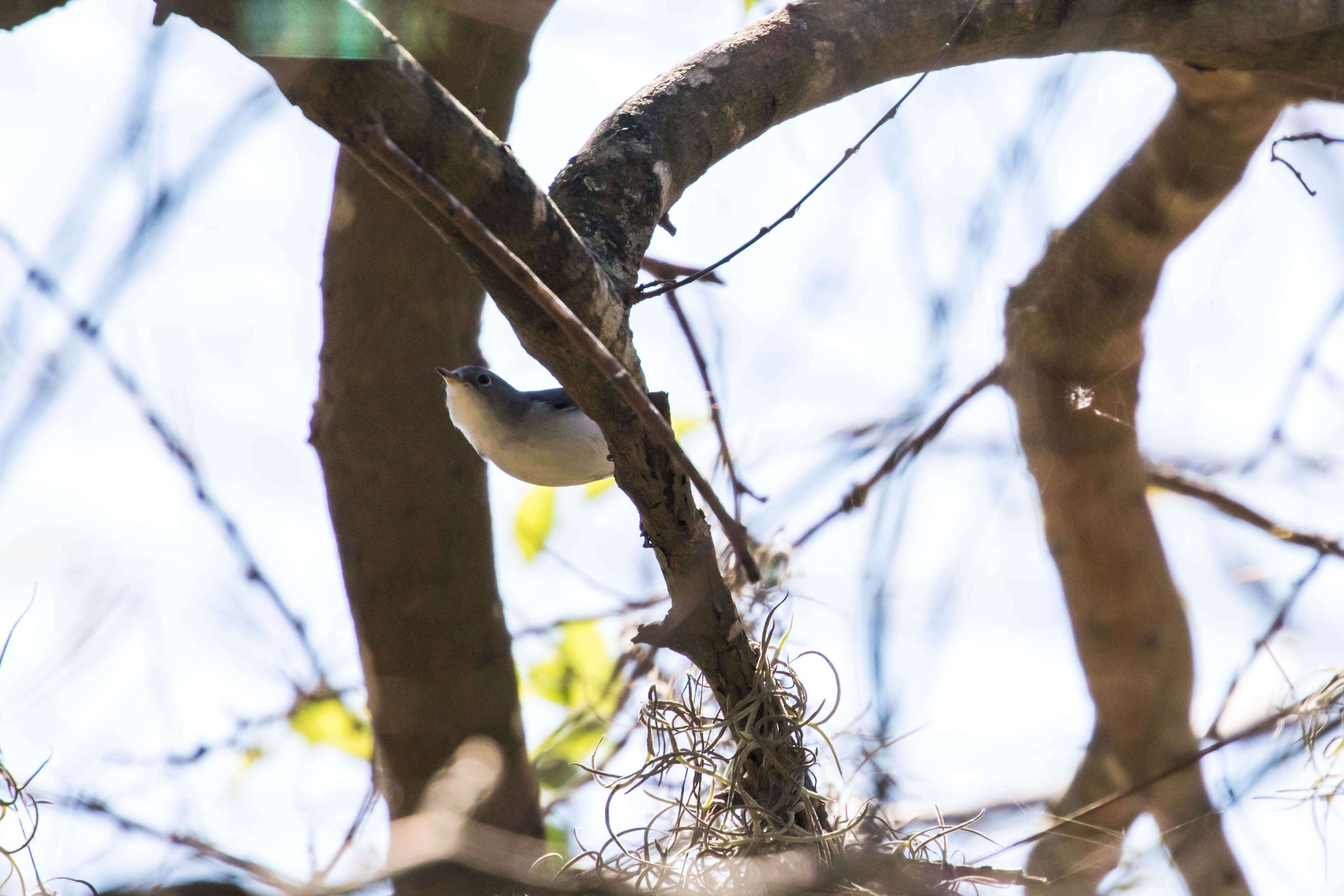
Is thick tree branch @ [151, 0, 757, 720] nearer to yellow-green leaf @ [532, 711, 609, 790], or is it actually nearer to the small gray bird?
the small gray bird

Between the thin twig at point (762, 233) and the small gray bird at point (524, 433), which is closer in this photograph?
the thin twig at point (762, 233)

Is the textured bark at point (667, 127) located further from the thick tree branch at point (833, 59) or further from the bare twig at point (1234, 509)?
the bare twig at point (1234, 509)

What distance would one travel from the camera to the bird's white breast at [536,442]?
2.49 m

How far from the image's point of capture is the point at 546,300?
0.98m

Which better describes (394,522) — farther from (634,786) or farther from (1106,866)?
(1106,866)

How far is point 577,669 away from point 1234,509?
2042 millimetres

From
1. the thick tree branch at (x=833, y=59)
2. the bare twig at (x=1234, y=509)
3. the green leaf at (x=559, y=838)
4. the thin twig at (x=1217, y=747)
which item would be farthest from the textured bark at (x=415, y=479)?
the bare twig at (x=1234, y=509)

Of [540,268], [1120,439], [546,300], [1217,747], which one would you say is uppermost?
[1120,439]

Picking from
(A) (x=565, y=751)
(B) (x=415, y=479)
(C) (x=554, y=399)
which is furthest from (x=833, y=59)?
(A) (x=565, y=751)

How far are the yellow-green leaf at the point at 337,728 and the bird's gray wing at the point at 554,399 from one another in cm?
100

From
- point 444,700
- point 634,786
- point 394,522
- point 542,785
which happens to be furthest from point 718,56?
point 542,785

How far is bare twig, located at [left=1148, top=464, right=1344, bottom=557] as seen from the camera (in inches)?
94.3

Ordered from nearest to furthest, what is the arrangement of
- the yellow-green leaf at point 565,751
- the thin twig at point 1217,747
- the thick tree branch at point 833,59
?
the thick tree branch at point 833,59, the thin twig at point 1217,747, the yellow-green leaf at point 565,751

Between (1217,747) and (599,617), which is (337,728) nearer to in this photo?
(599,617)
